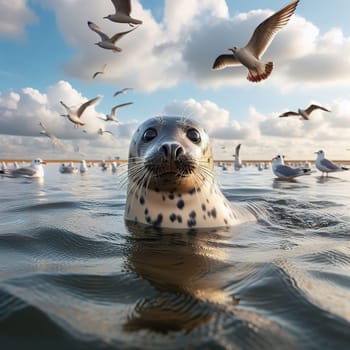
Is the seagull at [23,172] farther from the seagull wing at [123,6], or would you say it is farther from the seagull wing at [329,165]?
the seagull wing at [329,165]

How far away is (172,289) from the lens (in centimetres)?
158

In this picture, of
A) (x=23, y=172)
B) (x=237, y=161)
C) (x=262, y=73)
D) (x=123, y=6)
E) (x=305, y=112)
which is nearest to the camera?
(x=123, y=6)

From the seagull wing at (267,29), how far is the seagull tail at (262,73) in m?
0.39

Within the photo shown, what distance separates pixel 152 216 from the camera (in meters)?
3.31

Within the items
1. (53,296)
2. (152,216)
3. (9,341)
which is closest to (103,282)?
(53,296)

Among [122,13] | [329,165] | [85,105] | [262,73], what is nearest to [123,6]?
[122,13]

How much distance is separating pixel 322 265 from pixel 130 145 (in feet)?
7.39

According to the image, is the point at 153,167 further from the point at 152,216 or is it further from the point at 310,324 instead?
the point at 310,324

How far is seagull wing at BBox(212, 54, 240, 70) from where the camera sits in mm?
11297

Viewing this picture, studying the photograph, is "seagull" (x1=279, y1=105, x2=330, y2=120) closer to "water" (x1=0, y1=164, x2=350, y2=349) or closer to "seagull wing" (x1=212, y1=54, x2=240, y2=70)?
"seagull wing" (x1=212, y1=54, x2=240, y2=70)

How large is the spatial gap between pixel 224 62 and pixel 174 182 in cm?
927

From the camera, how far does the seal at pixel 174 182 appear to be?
298 centimetres

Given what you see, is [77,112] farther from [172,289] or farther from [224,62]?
[172,289]

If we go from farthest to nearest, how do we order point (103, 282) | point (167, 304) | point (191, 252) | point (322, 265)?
point (191, 252), point (322, 265), point (103, 282), point (167, 304)
